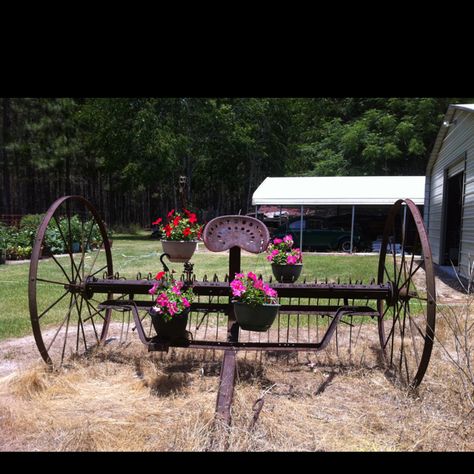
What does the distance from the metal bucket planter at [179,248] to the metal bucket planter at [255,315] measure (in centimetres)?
96

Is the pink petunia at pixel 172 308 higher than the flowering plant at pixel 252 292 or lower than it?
lower

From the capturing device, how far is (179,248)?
4250 millimetres

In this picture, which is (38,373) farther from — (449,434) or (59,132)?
(59,132)

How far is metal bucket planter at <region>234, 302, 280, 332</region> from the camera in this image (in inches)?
137

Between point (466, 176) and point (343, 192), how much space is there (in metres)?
6.16

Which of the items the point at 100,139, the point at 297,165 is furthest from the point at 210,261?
the point at 297,165

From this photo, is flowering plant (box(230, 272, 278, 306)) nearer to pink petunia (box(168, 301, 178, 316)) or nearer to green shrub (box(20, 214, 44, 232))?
pink petunia (box(168, 301, 178, 316))

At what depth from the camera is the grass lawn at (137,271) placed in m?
6.21

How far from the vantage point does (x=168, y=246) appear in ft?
14.0

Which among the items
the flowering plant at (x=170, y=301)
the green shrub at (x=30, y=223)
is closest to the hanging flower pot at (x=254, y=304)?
the flowering plant at (x=170, y=301)

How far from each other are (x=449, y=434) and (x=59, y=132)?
21385 millimetres

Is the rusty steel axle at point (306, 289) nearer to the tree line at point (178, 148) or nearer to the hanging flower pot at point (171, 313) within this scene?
the hanging flower pot at point (171, 313)

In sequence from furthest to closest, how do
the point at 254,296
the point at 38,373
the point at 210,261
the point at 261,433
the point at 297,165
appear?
the point at 297,165 < the point at 210,261 < the point at 38,373 < the point at 254,296 < the point at 261,433

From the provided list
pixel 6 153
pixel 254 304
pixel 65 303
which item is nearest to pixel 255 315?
pixel 254 304
